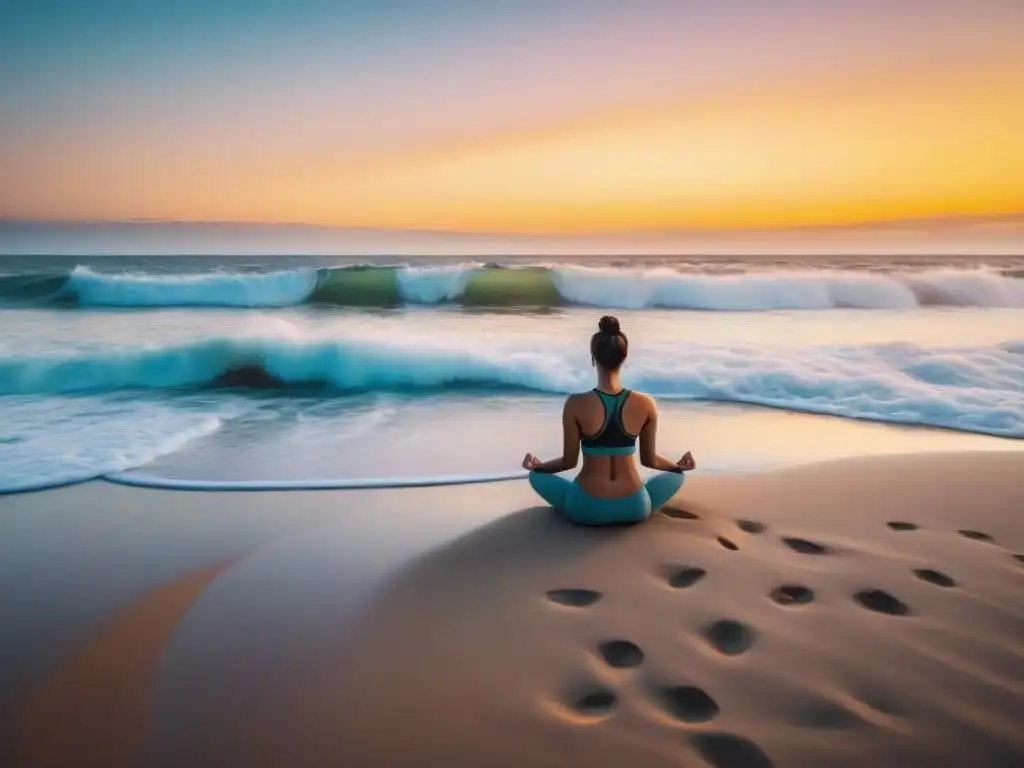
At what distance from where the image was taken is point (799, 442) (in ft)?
16.4

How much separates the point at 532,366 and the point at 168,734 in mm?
6674

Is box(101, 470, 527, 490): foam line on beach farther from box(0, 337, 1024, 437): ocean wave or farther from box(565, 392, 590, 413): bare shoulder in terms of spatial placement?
box(0, 337, 1024, 437): ocean wave

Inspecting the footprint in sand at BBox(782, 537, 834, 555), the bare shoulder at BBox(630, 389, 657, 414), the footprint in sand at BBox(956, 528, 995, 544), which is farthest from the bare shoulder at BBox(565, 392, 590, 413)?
the footprint in sand at BBox(956, 528, 995, 544)

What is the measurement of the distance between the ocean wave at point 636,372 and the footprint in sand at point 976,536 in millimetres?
2798

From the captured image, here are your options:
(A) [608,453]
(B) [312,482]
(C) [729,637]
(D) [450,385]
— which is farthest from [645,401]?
(D) [450,385]

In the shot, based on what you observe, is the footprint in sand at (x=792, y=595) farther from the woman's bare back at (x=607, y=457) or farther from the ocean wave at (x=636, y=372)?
the ocean wave at (x=636, y=372)

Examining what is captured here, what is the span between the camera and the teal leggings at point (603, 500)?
3.05 m

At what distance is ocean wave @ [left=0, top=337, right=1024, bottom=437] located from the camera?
6.15m

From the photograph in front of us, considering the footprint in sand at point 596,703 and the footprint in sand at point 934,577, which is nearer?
the footprint in sand at point 596,703

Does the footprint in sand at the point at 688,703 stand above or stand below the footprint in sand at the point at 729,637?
below

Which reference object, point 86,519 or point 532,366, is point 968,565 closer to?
point 86,519

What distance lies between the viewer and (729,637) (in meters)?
2.17

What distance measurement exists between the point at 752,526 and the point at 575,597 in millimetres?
1121

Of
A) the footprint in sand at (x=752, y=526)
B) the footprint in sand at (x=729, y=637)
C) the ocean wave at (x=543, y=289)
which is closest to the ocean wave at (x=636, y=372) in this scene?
the footprint in sand at (x=752, y=526)
